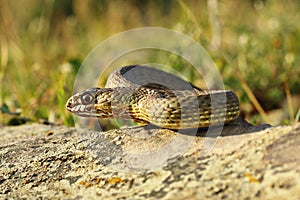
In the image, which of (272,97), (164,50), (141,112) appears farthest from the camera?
(164,50)

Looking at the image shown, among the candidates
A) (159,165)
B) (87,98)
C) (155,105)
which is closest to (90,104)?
(87,98)

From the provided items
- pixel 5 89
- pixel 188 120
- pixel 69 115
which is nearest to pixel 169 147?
pixel 188 120

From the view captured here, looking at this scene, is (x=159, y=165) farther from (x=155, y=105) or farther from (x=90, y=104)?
(x=90, y=104)

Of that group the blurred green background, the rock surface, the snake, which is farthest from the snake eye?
the blurred green background

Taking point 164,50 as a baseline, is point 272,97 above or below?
below

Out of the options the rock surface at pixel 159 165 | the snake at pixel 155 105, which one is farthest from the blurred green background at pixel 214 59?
the rock surface at pixel 159 165

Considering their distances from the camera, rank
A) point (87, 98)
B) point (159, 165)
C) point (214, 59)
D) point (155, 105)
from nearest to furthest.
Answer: point (159, 165), point (155, 105), point (87, 98), point (214, 59)

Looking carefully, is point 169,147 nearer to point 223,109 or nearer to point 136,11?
point 223,109
